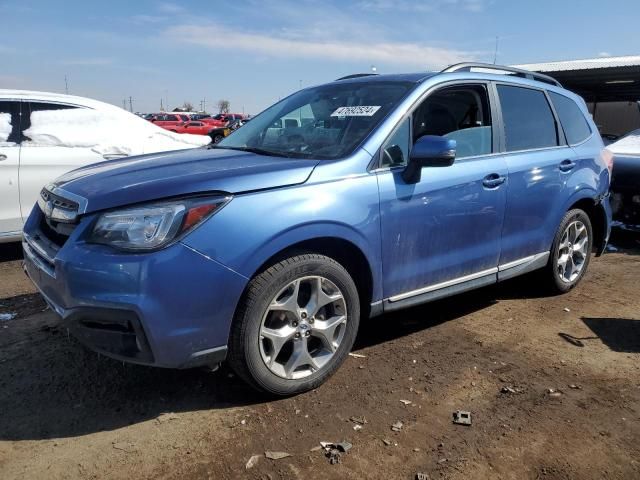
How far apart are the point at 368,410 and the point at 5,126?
15.8 feet

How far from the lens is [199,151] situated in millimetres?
3727

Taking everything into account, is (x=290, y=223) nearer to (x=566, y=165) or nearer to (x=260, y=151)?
(x=260, y=151)

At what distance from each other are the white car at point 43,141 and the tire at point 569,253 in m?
4.76

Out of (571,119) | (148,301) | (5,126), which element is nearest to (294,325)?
(148,301)

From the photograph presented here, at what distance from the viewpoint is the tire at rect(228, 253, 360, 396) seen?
8.63ft

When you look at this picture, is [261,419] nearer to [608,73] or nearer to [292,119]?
[292,119]

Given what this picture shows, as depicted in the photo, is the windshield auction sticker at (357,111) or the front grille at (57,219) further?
the windshield auction sticker at (357,111)

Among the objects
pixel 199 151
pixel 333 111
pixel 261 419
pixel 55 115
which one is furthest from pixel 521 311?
pixel 55 115

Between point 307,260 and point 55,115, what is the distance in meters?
4.34

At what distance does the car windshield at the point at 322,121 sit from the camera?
3.23 m

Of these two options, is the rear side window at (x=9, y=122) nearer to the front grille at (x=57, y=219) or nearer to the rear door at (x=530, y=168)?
the front grille at (x=57, y=219)

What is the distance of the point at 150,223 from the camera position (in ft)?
8.04

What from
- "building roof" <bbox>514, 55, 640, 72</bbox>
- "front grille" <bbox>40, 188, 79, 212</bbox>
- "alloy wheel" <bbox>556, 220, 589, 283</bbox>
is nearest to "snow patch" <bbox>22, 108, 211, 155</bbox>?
"front grille" <bbox>40, 188, 79, 212</bbox>

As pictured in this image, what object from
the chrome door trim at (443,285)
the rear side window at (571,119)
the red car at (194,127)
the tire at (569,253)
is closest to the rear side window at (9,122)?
the chrome door trim at (443,285)
